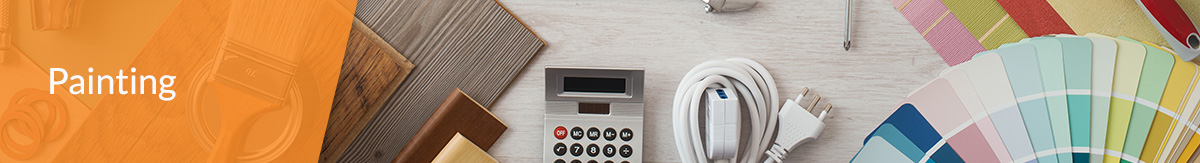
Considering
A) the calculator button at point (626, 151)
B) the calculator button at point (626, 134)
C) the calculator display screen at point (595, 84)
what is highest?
the calculator display screen at point (595, 84)

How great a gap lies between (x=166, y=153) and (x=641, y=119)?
0.60 meters

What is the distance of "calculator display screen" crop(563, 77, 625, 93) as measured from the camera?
3.33ft

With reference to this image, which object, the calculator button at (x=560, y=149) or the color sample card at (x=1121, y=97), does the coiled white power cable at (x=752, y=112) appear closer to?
the calculator button at (x=560, y=149)

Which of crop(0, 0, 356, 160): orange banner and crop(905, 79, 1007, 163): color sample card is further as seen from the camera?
crop(905, 79, 1007, 163): color sample card

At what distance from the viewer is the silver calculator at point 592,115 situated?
3.32 feet

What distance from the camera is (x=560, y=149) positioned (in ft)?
3.42

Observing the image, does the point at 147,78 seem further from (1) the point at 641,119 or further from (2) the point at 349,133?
(1) the point at 641,119

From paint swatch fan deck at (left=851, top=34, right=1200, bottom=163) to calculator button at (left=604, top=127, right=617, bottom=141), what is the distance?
14.1 inches

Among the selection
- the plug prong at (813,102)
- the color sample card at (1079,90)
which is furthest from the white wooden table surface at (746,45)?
the color sample card at (1079,90)

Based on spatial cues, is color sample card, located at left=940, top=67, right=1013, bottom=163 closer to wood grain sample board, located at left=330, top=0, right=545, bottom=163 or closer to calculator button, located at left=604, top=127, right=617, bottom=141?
calculator button, located at left=604, top=127, right=617, bottom=141

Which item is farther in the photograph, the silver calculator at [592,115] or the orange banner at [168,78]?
the silver calculator at [592,115]

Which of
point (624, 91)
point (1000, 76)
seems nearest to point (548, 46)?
point (624, 91)

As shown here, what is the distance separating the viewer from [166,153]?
0.95 m

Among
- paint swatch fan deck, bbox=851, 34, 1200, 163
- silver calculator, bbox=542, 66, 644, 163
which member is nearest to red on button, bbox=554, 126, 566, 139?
silver calculator, bbox=542, 66, 644, 163
